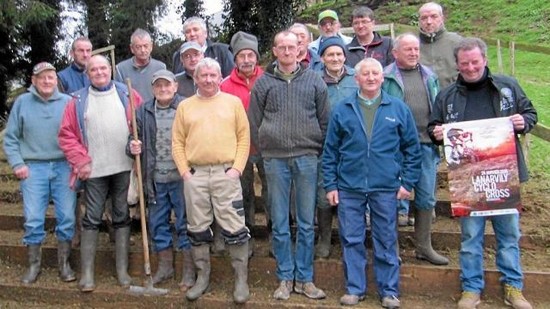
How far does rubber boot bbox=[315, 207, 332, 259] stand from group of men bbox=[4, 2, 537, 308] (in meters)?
0.01

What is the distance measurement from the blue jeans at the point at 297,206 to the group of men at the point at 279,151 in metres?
0.01

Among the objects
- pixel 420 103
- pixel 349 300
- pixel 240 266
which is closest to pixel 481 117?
pixel 420 103

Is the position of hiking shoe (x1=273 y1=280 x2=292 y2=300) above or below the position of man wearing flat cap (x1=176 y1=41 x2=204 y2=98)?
below

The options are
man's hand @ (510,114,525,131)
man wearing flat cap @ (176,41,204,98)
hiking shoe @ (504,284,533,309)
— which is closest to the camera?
man's hand @ (510,114,525,131)

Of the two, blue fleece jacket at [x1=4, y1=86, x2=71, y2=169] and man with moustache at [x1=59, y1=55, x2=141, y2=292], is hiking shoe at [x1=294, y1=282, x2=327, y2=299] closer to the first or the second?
man with moustache at [x1=59, y1=55, x2=141, y2=292]

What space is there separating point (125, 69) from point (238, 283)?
246 cm

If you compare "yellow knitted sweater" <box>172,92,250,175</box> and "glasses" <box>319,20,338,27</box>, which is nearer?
"yellow knitted sweater" <box>172,92,250,175</box>

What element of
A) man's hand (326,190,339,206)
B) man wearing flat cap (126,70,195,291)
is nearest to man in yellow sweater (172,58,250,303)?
man wearing flat cap (126,70,195,291)

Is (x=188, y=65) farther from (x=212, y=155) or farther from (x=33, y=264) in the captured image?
(x=33, y=264)

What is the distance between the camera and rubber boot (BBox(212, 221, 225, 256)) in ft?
16.9

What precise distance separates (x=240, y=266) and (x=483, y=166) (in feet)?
6.73

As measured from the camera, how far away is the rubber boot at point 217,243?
16.9 feet

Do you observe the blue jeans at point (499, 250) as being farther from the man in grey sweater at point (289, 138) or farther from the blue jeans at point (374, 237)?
the man in grey sweater at point (289, 138)

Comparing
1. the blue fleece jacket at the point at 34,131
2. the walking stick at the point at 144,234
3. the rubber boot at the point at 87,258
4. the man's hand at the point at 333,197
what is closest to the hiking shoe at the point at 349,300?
the man's hand at the point at 333,197
